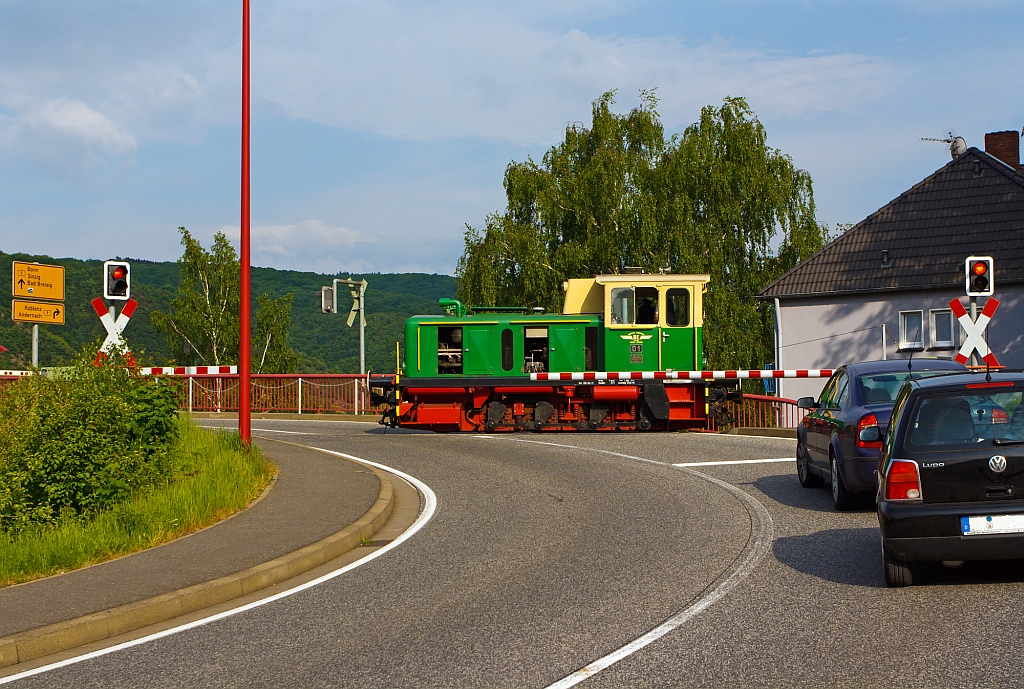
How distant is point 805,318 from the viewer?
37375 mm

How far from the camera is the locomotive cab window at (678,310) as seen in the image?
23.0 metres

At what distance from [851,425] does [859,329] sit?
87.3ft

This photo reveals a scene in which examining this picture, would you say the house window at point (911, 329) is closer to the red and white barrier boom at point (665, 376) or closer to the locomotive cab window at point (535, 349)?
the red and white barrier boom at point (665, 376)

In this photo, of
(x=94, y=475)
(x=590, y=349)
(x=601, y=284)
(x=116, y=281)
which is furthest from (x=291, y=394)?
(x=94, y=475)

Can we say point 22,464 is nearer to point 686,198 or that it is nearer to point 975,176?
point 975,176

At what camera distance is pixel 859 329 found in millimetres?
36406

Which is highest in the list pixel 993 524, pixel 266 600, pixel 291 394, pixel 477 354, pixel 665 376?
pixel 477 354

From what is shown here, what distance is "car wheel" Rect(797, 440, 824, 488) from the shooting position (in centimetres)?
1323

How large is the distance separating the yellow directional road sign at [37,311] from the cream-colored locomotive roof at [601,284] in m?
11.0

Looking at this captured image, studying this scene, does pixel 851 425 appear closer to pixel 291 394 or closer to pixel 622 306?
pixel 622 306

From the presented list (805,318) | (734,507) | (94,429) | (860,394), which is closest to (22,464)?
(94,429)

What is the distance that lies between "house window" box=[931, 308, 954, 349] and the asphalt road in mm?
24849

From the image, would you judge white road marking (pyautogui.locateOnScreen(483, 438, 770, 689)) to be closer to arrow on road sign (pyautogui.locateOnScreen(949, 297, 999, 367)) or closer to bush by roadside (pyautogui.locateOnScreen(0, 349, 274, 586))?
bush by roadside (pyautogui.locateOnScreen(0, 349, 274, 586))

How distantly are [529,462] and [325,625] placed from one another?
9.88 m
